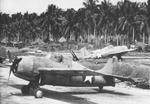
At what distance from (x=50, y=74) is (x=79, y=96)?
175 cm

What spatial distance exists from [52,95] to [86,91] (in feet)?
8.21

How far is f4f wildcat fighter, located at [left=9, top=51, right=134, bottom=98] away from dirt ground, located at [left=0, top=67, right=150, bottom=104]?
0.57m

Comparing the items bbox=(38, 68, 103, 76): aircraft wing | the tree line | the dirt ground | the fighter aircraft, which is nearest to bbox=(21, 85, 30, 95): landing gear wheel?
the dirt ground

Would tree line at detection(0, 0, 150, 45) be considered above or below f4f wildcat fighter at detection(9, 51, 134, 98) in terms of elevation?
above

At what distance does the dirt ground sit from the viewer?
47.1 feet

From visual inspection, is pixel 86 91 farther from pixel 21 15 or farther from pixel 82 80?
pixel 21 15

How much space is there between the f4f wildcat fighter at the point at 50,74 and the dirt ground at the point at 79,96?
22.4 inches

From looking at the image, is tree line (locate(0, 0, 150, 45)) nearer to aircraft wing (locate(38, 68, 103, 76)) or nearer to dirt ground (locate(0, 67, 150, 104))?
dirt ground (locate(0, 67, 150, 104))

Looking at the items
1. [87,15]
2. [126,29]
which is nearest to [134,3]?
[126,29]

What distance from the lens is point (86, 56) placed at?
3759 centimetres

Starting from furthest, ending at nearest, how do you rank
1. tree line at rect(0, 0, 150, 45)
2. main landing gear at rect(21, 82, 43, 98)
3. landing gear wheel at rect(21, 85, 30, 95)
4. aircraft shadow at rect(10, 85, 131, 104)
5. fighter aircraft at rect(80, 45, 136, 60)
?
1. tree line at rect(0, 0, 150, 45)
2. fighter aircraft at rect(80, 45, 136, 60)
3. landing gear wheel at rect(21, 85, 30, 95)
4. main landing gear at rect(21, 82, 43, 98)
5. aircraft shadow at rect(10, 85, 131, 104)

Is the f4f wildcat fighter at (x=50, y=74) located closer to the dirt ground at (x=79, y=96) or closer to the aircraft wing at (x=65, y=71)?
the aircraft wing at (x=65, y=71)

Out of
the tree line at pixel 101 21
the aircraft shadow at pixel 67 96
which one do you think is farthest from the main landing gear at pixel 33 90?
the tree line at pixel 101 21

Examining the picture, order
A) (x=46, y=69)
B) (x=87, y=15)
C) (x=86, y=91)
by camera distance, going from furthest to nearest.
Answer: (x=87, y=15)
(x=86, y=91)
(x=46, y=69)
